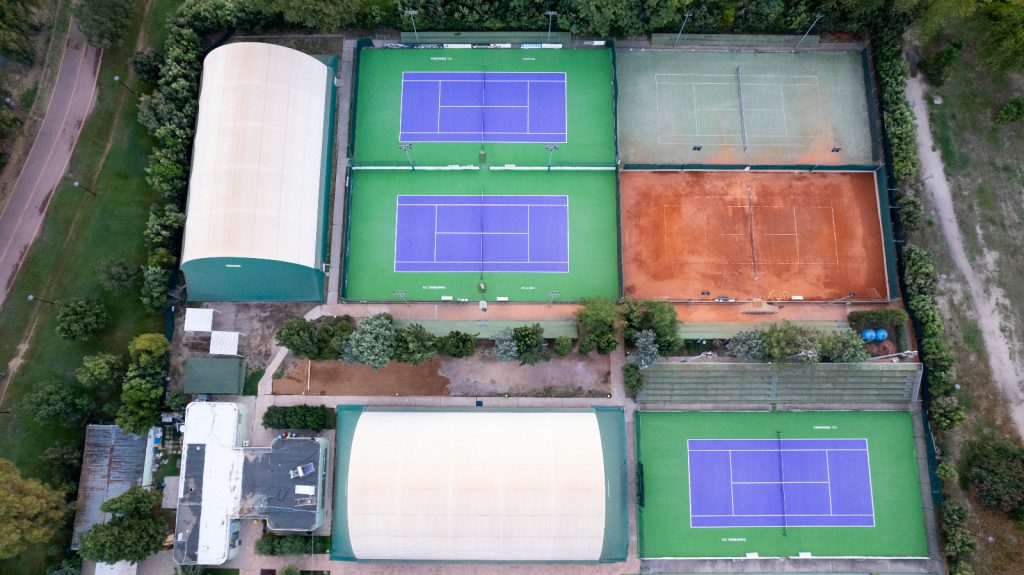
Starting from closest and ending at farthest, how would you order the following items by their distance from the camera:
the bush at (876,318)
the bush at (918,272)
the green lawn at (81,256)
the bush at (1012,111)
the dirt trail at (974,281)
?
the bush at (876,318) < the green lawn at (81,256) < the bush at (918,272) < the dirt trail at (974,281) < the bush at (1012,111)

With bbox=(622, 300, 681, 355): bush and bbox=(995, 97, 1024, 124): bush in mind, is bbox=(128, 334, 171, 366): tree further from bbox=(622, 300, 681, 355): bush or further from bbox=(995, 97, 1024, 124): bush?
bbox=(995, 97, 1024, 124): bush

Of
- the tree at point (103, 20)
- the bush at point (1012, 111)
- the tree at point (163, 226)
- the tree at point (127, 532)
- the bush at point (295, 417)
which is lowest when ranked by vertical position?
the tree at point (127, 532)

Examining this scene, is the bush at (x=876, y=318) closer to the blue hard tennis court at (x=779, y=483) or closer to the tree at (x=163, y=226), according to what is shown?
the blue hard tennis court at (x=779, y=483)

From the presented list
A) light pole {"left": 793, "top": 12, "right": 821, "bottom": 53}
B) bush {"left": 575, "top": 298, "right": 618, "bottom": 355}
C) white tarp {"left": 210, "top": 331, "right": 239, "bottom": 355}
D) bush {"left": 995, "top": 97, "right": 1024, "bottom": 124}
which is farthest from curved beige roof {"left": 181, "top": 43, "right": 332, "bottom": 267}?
bush {"left": 995, "top": 97, "right": 1024, "bottom": 124}

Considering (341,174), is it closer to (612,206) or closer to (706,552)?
(612,206)

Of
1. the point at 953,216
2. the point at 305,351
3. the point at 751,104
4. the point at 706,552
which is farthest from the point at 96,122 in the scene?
the point at 953,216

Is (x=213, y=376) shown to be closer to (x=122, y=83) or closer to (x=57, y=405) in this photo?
(x=57, y=405)

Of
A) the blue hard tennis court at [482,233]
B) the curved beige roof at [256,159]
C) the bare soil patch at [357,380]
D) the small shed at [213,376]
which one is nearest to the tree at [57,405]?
the small shed at [213,376]
